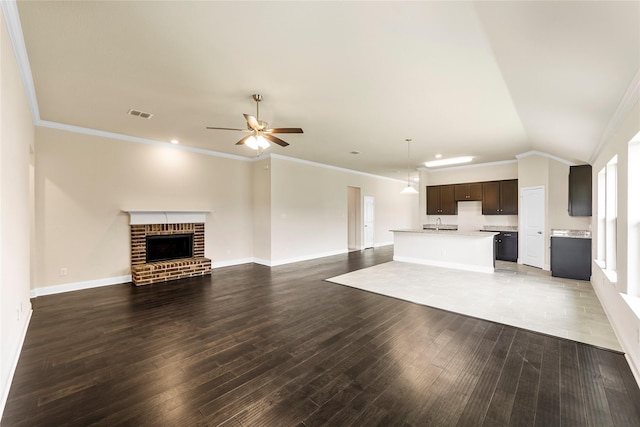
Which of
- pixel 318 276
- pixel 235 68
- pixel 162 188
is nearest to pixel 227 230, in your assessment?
pixel 162 188

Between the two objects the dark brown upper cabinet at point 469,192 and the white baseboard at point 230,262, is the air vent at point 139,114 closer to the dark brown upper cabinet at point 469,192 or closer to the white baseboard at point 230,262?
the white baseboard at point 230,262

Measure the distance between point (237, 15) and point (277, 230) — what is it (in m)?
5.30

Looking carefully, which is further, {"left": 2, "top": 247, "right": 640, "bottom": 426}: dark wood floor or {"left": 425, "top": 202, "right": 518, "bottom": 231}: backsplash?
{"left": 425, "top": 202, "right": 518, "bottom": 231}: backsplash

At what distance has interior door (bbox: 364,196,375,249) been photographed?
32.4 feet

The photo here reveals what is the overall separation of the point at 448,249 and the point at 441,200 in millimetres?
2690

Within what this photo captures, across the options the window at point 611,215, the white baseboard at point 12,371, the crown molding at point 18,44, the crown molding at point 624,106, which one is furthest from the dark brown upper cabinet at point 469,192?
the white baseboard at point 12,371

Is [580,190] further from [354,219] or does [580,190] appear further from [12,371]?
[12,371]

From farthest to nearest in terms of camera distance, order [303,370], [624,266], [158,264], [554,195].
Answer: [554,195], [158,264], [624,266], [303,370]

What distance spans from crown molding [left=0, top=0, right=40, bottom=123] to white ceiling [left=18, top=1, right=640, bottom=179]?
0.05 meters

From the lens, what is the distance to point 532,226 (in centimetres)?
656

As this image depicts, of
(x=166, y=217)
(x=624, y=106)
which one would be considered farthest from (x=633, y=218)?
(x=166, y=217)

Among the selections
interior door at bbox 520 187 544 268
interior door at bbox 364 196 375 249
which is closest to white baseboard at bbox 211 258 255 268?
interior door at bbox 364 196 375 249

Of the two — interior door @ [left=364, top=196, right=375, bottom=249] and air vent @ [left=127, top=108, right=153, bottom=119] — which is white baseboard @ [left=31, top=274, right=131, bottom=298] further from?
interior door @ [left=364, top=196, right=375, bottom=249]

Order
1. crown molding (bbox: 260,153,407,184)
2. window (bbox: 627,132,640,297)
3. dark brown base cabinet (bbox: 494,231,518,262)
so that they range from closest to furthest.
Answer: window (bbox: 627,132,640,297) < crown molding (bbox: 260,153,407,184) < dark brown base cabinet (bbox: 494,231,518,262)
